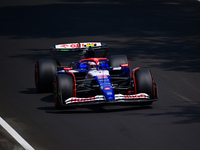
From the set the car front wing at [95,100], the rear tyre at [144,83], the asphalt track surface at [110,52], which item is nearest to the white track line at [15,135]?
the asphalt track surface at [110,52]

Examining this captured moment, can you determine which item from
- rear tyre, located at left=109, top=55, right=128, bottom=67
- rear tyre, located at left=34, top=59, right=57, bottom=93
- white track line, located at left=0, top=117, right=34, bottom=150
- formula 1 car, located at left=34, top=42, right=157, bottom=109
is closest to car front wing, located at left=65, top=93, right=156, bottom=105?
formula 1 car, located at left=34, top=42, right=157, bottom=109

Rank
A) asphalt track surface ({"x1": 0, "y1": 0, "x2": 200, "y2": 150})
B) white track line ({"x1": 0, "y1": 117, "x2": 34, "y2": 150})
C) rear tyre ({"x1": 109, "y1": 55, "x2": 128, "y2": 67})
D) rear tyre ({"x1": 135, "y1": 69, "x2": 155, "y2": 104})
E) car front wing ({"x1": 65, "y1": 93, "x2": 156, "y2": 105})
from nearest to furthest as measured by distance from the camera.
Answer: white track line ({"x1": 0, "y1": 117, "x2": 34, "y2": 150}), asphalt track surface ({"x1": 0, "y1": 0, "x2": 200, "y2": 150}), car front wing ({"x1": 65, "y1": 93, "x2": 156, "y2": 105}), rear tyre ({"x1": 135, "y1": 69, "x2": 155, "y2": 104}), rear tyre ({"x1": 109, "y1": 55, "x2": 128, "y2": 67})

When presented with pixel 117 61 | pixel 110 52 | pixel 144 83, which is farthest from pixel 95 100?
pixel 110 52

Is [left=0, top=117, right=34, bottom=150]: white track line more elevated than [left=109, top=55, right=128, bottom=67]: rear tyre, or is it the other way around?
[left=109, top=55, right=128, bottom=67]: rear tyre

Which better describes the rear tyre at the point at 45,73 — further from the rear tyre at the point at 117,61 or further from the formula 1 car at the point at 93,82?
the rear tyre at the point at 117,61

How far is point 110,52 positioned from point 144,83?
876 cm

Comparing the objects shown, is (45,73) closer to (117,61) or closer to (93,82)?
(93,82)

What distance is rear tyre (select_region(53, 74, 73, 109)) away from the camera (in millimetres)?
11586

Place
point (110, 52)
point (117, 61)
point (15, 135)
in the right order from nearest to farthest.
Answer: point (15, 135) → point (117, 61) → point (110, 52)

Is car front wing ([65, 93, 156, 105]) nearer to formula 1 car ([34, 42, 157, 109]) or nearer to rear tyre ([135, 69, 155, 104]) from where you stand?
formula 1 car ([34, 42, 157, 109])

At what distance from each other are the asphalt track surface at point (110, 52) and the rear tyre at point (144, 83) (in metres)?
0.40

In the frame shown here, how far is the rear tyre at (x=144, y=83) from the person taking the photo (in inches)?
470

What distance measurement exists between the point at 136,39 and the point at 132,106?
11372mm

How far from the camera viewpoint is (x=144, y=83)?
472 inches
